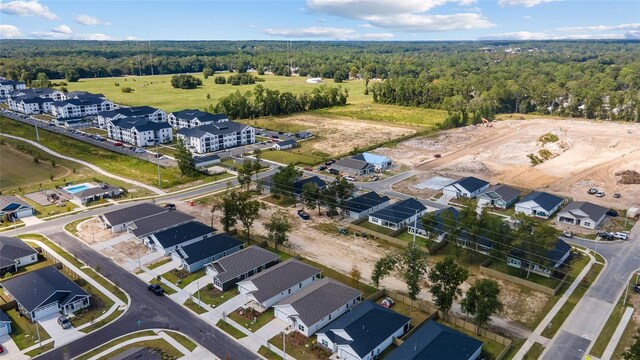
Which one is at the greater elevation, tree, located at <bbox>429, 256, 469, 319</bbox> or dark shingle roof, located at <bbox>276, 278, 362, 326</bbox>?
tree, located at <bbox>429, 256, 469, 319</bbox>

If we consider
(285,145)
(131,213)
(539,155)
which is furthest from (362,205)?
(539,155)

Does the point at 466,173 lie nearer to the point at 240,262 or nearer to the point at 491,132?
the point at 491,132

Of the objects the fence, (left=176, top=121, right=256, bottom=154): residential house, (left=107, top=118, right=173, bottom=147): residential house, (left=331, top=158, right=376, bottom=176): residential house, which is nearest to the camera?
the fence

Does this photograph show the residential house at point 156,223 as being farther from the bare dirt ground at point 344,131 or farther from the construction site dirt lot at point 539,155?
the bare dirt ground at point 344,131

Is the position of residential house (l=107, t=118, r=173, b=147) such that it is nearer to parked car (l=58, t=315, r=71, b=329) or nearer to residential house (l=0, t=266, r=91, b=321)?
residential house (l=0, t=266, r=91, b=321)

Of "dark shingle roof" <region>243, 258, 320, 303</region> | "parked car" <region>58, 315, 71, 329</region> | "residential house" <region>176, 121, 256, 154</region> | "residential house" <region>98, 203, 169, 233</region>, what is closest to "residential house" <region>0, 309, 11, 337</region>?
"parked car" <region>58, 315, 71, 329</region>

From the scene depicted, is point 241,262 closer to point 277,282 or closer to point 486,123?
point 277,282

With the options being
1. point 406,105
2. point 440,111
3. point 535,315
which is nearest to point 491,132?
point 440,111
